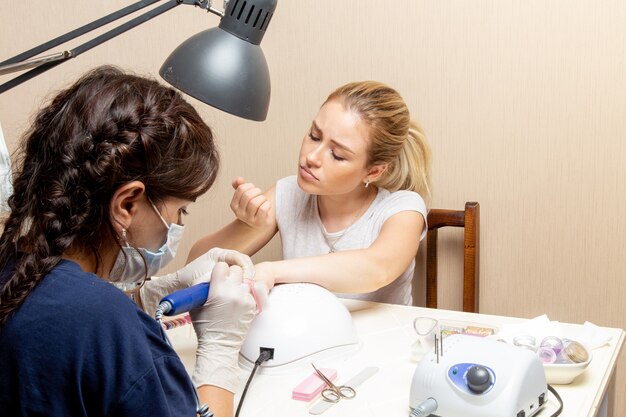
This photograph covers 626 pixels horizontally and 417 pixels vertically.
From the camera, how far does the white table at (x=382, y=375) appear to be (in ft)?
3.63

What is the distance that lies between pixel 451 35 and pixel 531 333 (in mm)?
984

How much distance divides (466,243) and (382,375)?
0.82m

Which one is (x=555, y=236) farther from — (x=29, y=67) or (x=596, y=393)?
(x=29, y=67)

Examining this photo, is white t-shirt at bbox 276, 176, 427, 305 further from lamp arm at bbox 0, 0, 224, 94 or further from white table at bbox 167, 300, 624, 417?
lamp arm at bbox 0, 0, 224, 94

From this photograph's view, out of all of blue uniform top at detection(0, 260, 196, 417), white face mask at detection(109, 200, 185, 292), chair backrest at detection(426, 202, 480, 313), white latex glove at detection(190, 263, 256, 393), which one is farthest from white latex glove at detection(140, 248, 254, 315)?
chair backrest at detection(426, 202, 480, 313)

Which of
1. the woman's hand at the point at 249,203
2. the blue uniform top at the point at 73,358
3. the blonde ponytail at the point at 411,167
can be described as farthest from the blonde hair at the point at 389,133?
the blue uniform top at the point at 73,358

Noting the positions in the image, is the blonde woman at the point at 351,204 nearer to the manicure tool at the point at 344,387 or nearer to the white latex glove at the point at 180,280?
the white latex glove at the point at 180,280

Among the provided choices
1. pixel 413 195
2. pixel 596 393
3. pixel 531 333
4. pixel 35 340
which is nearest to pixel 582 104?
pixel 413 195

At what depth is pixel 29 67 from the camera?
36.8 inches

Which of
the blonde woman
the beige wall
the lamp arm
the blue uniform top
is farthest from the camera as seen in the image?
the beige wall

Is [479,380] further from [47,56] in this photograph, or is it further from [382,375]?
[47,56]

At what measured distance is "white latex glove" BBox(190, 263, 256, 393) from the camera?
43.5 inches

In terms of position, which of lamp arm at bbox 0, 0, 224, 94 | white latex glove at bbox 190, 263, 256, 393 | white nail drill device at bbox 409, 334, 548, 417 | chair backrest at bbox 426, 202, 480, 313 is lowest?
chair backrest at bbox 426, 202, 480, 313

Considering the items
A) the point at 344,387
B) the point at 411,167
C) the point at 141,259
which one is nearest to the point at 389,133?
the point at 411,167
